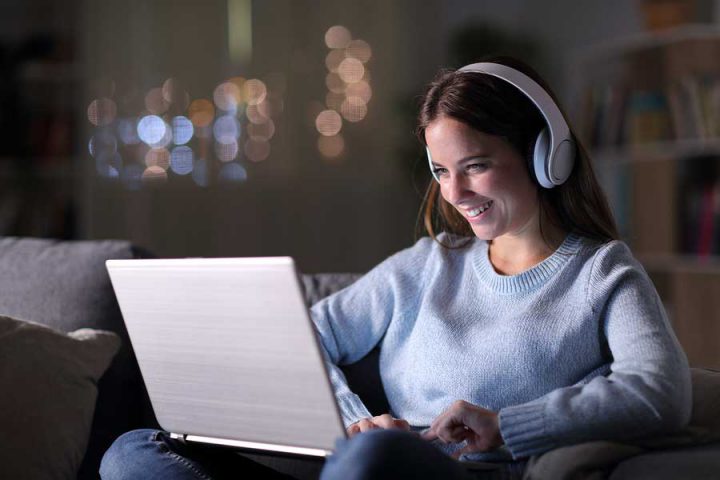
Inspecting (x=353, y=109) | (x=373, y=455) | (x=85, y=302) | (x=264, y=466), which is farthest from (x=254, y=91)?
(x=373, y=455)

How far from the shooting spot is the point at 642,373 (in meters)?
1.40

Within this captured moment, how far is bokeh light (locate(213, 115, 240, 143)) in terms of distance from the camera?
5.09m

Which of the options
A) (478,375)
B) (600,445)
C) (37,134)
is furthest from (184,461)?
(37,134)

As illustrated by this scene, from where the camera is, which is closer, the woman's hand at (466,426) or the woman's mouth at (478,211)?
the woman's hand at (466,426)

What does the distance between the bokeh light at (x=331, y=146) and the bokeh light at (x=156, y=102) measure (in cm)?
78

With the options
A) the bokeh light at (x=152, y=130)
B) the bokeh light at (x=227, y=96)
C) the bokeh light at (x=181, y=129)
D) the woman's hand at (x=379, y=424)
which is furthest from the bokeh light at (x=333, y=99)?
the woman's hand at (x=379, y=424)

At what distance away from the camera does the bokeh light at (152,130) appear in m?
4.99

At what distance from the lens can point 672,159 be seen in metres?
4.08

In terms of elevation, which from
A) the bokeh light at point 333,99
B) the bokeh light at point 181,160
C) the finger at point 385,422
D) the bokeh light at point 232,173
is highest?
the bokeh light at point 333,99

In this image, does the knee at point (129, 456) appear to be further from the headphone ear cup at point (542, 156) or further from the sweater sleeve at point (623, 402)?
the headphone ear cup at point (542, 156)

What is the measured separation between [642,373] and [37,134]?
3.93m

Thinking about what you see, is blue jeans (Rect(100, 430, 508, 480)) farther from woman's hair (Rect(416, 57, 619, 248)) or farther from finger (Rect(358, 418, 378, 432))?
woman's hair (Rect(416, 57, 619, 248))

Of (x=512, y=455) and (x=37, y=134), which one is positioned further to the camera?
(x=37, y=134)

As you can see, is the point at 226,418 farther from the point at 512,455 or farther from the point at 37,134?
the point at 37,134
